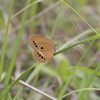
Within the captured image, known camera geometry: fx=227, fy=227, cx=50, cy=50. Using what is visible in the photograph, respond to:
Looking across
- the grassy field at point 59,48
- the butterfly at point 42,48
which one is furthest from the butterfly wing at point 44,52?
Answer: the grassy field at point 59,48

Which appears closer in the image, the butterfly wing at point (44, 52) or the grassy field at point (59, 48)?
the butterfly wing at point (44, 52)

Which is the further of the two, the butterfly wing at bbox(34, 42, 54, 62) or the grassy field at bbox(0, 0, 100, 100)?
the grassy field at bbox(0, 0, 100, 100)

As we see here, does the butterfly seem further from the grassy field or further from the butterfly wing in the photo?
the grassy field

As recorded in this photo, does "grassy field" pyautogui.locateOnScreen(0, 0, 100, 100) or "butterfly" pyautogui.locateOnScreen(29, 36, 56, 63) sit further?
"grassy field" pyautogui.locateOnScreen(0, 0, 100, 100)

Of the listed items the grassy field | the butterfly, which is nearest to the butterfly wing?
the butterfly

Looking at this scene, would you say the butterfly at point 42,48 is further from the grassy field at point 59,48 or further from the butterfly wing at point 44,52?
the grassy field at point 59,48

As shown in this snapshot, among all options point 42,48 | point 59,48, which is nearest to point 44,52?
point 42,48

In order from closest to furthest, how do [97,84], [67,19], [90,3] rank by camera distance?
1. [97,84]
2. [67,19]
3. [90,3]

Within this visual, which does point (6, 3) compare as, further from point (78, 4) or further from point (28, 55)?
point (78, 4)

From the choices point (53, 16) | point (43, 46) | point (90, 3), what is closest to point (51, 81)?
point (43, 46)
